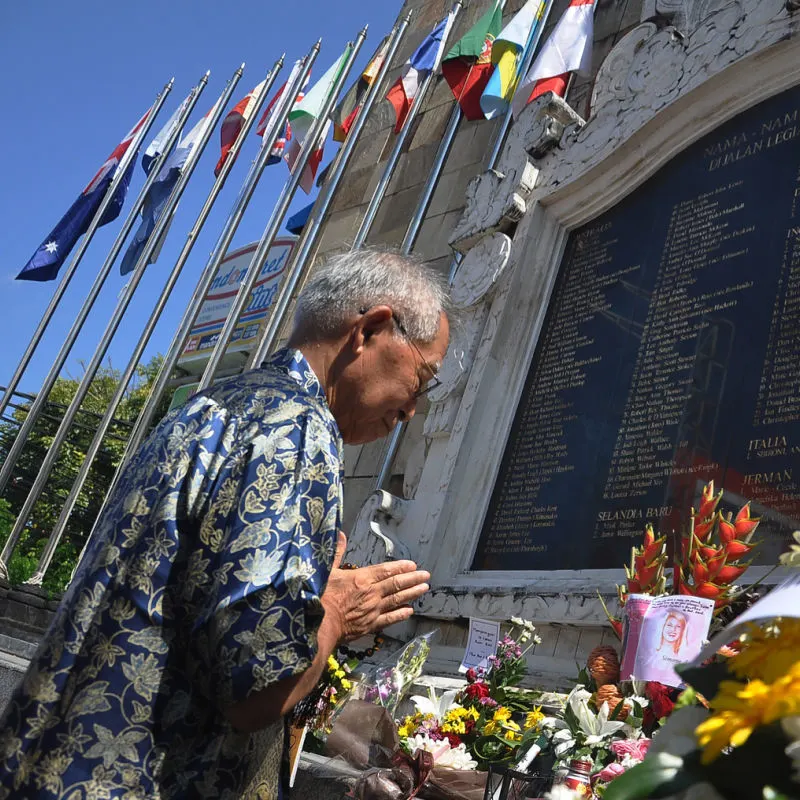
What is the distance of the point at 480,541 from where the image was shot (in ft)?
15.4

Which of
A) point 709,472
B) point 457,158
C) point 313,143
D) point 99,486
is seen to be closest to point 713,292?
point 709,472

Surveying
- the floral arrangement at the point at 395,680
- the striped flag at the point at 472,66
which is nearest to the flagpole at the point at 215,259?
the striped flag at the point at 472,66

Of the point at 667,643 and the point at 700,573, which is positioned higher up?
the point at 700,573

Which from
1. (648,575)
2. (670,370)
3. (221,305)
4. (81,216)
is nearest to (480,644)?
(648,575)

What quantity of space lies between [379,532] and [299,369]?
297 centimetres

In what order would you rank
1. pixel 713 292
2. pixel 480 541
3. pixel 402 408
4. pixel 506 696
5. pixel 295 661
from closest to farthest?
pixel 295 661, pixel 402 408, pixel 506 696, pixel 713 292, pixel 480 541

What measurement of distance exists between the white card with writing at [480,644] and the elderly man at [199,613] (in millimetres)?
1582

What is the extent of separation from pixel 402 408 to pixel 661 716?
1.05 metres

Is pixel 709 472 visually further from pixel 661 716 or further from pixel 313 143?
pixel 313 143

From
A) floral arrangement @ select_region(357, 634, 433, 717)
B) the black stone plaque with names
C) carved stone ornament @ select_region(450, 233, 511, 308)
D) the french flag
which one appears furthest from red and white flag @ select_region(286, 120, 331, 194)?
floral arrangement @ select_region(357, 634, 433, 717)

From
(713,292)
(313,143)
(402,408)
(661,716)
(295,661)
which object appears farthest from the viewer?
(313,143)

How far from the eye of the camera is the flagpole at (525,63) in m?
7.20

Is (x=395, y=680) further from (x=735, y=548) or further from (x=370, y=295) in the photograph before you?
(x=370, y=295)

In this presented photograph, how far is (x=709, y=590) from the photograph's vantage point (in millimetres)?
2701
